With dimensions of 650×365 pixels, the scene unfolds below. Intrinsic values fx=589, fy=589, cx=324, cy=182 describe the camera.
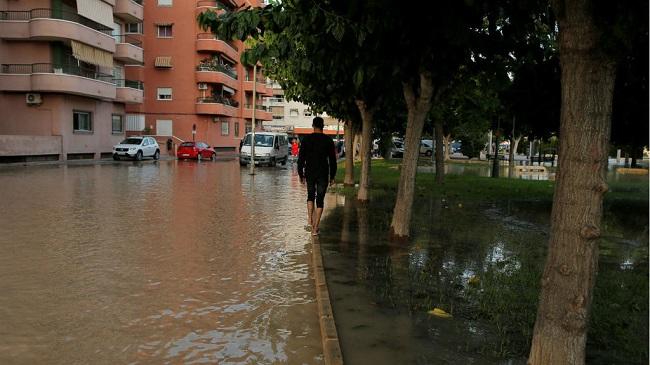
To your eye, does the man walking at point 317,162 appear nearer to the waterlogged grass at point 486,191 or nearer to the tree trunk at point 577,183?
the tree trunk at point 577,183

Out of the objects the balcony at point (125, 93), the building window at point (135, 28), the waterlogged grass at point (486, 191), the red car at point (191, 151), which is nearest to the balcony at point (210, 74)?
the building window at point (135, 28)

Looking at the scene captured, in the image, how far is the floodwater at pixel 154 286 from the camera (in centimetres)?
466

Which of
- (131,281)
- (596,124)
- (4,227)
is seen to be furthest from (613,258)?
(4,227)

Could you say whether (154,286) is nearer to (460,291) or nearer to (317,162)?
(460,291)

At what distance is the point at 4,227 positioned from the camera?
10109 mm

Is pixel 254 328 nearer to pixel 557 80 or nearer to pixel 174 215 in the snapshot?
pixel 174 215

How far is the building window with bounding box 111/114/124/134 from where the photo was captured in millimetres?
41688

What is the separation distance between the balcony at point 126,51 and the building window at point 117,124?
13.4 ft

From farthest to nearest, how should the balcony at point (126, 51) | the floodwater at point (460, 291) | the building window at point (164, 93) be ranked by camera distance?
the building window at point (164, 93) < the balcony at point (126, 51) < the floodwater at point (460, 291)

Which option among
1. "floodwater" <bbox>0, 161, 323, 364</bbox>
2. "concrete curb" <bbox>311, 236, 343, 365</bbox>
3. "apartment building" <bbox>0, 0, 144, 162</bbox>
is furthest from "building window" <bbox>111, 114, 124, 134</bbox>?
"concrete curb" <bbox>311, 236, 343, 365</bbox>

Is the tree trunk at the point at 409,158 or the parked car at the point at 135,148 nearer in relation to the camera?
the tree trunk at the point at 409,158

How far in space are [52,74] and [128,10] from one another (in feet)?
31.2

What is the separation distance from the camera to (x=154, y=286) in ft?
21.2

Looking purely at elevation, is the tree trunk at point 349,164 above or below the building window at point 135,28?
below
